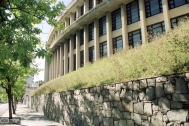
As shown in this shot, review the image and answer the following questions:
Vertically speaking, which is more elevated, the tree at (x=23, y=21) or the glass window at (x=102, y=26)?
the glass window at (x=102, y=26)

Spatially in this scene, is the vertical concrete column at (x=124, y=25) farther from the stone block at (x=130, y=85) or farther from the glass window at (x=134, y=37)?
the stone block at (x=130, y=85)

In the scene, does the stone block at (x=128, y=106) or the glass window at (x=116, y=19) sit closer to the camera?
the stone block at (x=128, y=106)

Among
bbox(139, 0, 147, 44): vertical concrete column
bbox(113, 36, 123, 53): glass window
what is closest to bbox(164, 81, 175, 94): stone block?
bbox(139, 0, 147, 44): vertical concrete column

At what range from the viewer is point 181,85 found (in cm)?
446

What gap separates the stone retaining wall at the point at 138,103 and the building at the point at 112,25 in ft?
29.5

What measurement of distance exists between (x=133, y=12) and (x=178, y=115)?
Answer: 62.4 feet

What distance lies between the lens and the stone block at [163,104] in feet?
15.4

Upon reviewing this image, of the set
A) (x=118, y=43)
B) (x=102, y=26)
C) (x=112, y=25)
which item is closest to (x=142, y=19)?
(x=118, y=43)

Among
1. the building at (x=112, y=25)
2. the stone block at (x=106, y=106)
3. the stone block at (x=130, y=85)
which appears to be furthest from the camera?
the building at (x=112, y=25)

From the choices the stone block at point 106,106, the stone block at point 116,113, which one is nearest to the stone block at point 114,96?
the stone block at point 106,106

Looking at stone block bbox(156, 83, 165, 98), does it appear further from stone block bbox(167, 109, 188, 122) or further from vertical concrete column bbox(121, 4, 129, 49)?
vertical concrete column bbox(121, 4, 129, 49)

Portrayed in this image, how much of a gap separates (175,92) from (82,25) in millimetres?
26047

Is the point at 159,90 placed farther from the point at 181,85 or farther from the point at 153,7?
the point at 153,7

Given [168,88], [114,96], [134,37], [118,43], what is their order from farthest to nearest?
1. [118,43]
2. [134,37]
3. [114,96]
4. [168,88]
